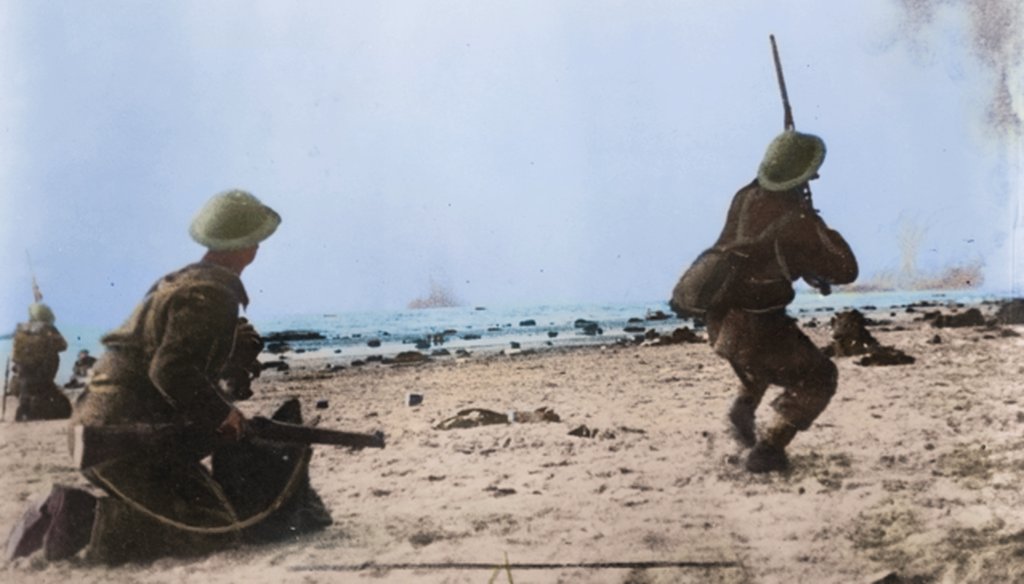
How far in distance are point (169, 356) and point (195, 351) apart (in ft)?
0.29

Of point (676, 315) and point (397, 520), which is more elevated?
point (676, 315)

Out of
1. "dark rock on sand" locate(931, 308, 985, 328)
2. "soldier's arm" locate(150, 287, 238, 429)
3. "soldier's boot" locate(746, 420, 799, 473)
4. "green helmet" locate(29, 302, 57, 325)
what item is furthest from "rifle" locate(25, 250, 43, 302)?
"dark rock on sand" locate(931, 308, 985, 328)

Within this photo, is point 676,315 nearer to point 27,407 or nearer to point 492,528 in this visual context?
point 492,528

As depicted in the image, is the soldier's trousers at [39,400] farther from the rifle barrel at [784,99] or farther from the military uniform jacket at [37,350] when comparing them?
the rifle barrel at [784,99]

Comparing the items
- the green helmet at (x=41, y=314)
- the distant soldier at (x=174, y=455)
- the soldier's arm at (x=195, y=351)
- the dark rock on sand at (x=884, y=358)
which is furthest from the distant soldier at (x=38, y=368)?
the dark rock on sand at (x=884, y=358)

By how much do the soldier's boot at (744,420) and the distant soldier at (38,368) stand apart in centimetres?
253

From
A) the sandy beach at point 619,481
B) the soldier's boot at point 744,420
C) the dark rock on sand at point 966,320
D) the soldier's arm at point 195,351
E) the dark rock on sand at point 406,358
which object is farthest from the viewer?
the dark rock on sand at point 966,320

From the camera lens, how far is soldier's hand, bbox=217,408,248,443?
3625 millimetres

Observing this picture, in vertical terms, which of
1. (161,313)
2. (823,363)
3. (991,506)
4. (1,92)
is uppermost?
(1,92)

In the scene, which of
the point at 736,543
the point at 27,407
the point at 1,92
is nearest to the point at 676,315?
the point at 736,543

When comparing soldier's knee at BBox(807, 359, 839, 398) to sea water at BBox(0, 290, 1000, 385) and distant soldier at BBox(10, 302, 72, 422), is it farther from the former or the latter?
distant soldier at BBox(10, 302, 72, 422)

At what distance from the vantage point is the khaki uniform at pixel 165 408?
3.60 metres

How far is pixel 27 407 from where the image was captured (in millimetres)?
3965

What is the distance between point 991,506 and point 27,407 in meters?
3.76
